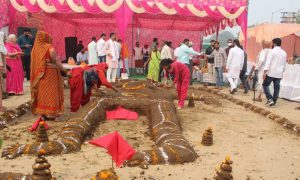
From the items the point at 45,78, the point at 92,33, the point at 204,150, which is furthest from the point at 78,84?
the point at 92,33

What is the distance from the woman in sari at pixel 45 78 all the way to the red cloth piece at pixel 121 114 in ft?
3.31

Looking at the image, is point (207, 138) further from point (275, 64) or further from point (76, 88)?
point (275, 64)

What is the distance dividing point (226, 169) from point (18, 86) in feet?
22.8

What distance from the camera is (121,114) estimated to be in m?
6.51

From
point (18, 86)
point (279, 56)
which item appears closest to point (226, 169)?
point (279, 56)

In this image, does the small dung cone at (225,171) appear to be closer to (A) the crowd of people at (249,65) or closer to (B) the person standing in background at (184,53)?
(A) the crowd of people at (249,65)

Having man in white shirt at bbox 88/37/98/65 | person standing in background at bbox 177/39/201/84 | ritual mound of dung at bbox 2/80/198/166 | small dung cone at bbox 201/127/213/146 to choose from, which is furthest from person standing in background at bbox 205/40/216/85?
small dung cone at bbox 201/127/213/146

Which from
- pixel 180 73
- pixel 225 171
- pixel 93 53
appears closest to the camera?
pixel 225 171

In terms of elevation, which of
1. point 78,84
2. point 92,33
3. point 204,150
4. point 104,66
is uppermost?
point 92,33

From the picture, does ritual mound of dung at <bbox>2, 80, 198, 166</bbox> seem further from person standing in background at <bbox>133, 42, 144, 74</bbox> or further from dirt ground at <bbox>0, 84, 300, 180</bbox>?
person standing in background at <bbox>133, 42, 144, 74</bbox>

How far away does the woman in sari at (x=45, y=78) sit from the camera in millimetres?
5789

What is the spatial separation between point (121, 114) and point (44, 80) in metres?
1.60

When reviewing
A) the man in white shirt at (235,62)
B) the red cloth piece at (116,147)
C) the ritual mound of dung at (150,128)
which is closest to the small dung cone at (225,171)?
the ritual mound of dung at (150,128)

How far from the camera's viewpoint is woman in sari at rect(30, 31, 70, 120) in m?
5.79
